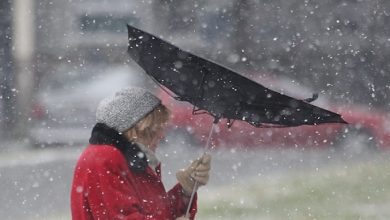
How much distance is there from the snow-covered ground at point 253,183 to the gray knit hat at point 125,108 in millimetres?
5249

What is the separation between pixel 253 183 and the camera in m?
11.8

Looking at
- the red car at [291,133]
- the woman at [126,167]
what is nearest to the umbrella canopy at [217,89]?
the woman at [126,167]

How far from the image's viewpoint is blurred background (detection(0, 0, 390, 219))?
422 inches

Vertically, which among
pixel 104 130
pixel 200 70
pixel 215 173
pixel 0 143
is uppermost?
pixel 200 70

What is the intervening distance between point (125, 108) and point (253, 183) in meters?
7.83

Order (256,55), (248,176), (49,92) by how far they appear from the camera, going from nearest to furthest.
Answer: (248,176) < (49,92) < (256,55)

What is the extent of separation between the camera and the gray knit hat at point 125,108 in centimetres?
404

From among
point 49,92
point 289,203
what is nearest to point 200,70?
point 289,203

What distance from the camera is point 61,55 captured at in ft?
63.9

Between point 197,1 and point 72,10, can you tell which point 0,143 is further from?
point 197,1

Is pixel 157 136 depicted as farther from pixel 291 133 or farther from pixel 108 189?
pixel 291 133

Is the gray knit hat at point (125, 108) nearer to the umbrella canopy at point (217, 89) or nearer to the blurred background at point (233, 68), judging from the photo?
the umbrella canopy at point (217, 89)

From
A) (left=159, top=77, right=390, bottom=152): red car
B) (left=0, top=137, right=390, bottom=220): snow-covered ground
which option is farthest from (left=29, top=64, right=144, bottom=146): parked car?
(left=159, top=77, right=390, bottom=152): red car

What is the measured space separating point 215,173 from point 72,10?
8.30 meters
